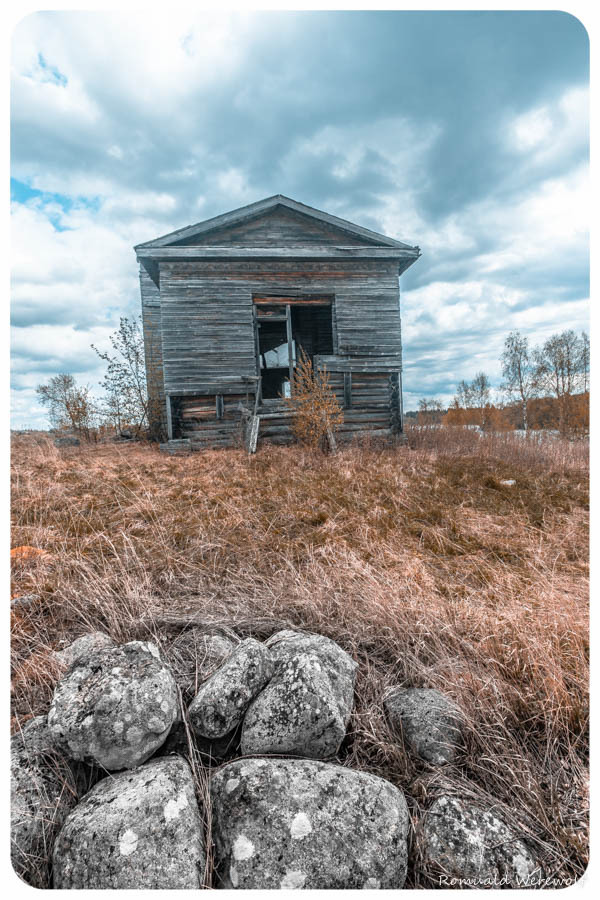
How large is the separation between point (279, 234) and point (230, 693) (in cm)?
1083

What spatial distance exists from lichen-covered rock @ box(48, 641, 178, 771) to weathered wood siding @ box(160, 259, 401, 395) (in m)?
8.82

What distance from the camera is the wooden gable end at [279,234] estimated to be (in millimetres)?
10031

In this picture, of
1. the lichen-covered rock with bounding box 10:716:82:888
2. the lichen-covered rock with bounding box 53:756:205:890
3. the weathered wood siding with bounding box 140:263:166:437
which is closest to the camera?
the lichen-covered rock with bounding box 53:756:205:890

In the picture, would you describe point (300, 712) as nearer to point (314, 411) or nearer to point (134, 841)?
point (134, 841)

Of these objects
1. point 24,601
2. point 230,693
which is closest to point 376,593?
point 230,693

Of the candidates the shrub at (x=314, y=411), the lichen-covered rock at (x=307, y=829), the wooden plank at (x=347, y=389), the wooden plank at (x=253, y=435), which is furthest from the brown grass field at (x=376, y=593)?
the wooden plank at (x=347, y=389)

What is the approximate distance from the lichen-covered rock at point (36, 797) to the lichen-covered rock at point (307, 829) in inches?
22.4

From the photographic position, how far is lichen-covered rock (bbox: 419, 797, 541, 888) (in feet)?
4.16

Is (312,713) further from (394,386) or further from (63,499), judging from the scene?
(394,386)

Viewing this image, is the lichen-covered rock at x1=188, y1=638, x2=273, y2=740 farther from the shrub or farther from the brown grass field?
the shrub

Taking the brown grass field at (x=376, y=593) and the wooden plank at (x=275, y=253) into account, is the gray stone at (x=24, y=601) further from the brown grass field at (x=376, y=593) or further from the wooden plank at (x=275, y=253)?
the wooden plank at (x=275, y=253)

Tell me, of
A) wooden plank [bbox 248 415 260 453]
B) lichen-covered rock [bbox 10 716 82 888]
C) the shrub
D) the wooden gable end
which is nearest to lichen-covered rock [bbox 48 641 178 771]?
lichen-covered rock [bbox 10 716 82 888]

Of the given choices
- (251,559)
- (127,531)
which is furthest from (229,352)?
(251,559)

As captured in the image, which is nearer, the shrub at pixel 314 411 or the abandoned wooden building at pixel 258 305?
the shrub at pixel 314 411
